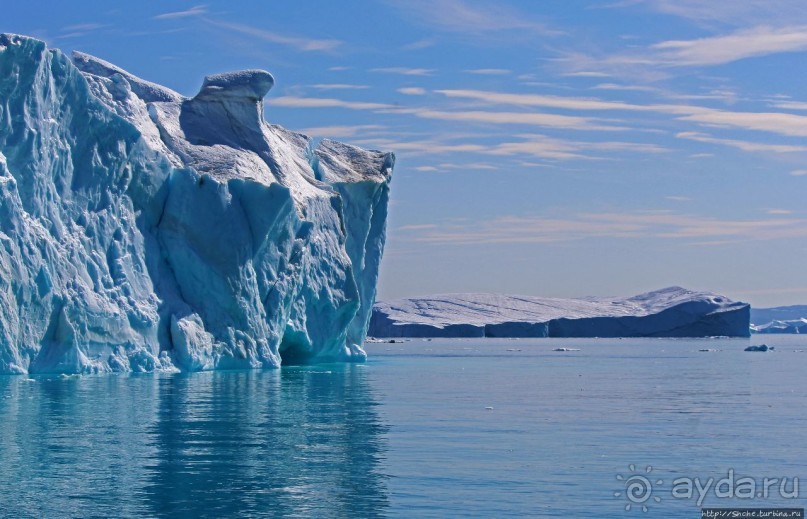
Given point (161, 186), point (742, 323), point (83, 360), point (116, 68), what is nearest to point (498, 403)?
point (83, 360)

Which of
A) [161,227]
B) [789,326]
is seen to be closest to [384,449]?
[161,227]

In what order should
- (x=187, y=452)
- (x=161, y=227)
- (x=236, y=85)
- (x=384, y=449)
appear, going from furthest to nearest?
(x=236, y=85) → (x=161, y=227) → (x=384, y=449) → (x=187, y=452)

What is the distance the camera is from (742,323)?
83.6 m

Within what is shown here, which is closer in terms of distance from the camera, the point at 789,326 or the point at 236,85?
the point at 236,85

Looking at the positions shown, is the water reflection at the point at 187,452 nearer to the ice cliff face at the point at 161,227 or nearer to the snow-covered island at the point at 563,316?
the ice cliff face at the point at 161,227

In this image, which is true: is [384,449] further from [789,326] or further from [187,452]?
[789,326]

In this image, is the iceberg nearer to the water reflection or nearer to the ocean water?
the ocean water

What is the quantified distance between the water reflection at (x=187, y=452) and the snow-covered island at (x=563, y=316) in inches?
2524

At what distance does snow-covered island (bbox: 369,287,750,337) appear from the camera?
273ft

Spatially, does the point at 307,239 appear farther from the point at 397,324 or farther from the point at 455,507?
the point at 397,324

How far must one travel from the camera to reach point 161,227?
30047mm

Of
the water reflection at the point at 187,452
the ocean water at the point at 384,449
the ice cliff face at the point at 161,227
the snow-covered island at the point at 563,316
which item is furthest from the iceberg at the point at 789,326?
the water reflection at the point at 187,452

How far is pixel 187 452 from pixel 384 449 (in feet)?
7.95

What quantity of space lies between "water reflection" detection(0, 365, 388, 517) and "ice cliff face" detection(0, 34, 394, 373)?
3376 millimetres
